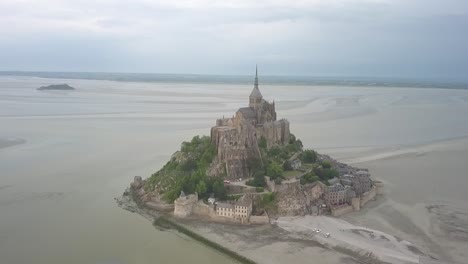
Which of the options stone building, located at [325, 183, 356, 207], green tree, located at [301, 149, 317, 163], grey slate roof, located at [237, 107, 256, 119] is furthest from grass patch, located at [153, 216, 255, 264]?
green tree, located at [301, 149, 317, 163]

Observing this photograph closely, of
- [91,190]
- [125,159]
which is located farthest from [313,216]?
[125,159]

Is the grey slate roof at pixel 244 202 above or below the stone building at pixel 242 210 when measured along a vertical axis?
above

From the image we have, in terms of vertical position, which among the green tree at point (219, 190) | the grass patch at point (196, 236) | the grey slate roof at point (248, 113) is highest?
the grey slate roof at point (248, 113)

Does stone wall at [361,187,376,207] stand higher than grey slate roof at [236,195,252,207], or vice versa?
grey slate roof at [236,195,252,207]

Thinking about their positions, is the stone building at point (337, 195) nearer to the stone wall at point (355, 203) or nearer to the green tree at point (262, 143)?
the stone wall at point (355, 203)

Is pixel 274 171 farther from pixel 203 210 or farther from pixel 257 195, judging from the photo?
pixel 203 210

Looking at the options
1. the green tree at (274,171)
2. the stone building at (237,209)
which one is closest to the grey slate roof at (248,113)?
the green tree at (274,171)

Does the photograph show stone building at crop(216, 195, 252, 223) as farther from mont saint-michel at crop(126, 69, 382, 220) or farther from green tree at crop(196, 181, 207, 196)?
green tree at crop(196, 181, 207, 196)

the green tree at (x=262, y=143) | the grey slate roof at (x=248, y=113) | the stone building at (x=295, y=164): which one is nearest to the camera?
the stone building at (x=295, y=164)
